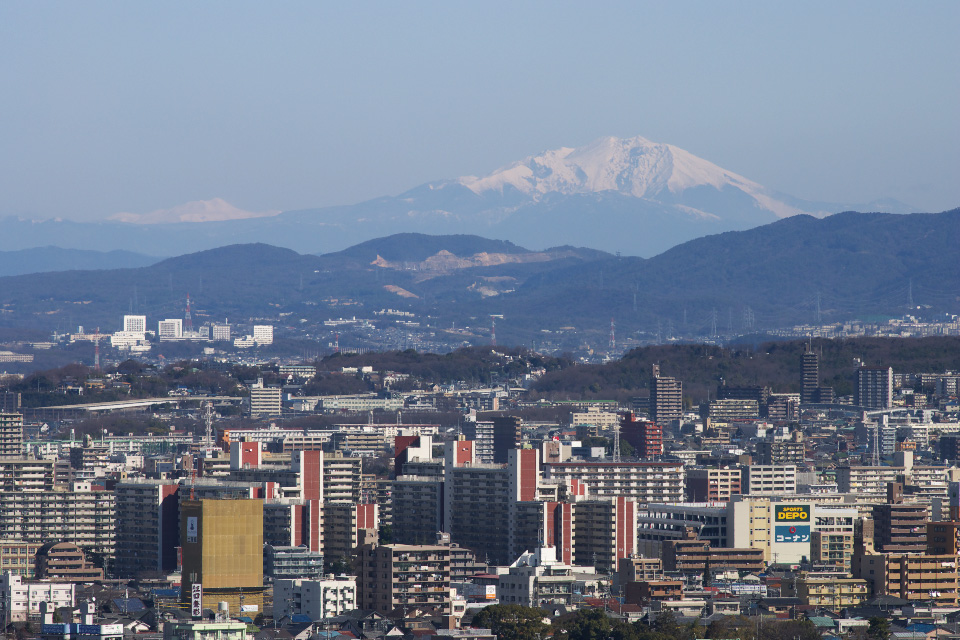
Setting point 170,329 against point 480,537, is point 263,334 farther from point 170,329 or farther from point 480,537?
point 480,537

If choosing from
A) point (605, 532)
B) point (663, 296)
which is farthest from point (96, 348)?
point (605, 532)

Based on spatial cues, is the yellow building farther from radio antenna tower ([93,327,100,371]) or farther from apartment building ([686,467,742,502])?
radio antenna tower ([93,327,100,371])

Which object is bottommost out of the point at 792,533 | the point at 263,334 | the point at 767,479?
the point at 792,533

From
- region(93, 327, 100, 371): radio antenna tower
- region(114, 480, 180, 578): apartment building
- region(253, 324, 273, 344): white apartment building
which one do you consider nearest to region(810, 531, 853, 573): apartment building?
region(114, 480, 180, 578): apartment building

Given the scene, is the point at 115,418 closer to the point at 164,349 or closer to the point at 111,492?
the point at 111,492

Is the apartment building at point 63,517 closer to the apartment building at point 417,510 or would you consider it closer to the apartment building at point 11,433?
the apartment building at point 417,510

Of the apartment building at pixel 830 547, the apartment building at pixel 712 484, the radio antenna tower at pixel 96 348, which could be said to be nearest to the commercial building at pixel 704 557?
the apartment building at pixel 830 547
